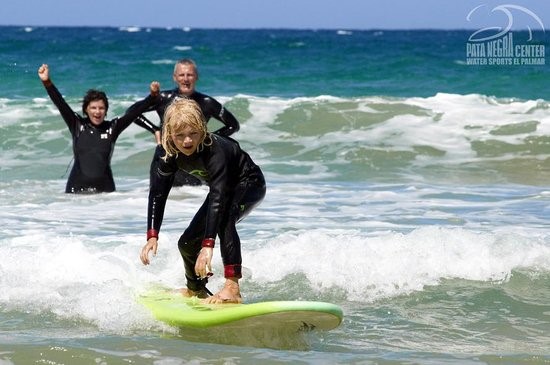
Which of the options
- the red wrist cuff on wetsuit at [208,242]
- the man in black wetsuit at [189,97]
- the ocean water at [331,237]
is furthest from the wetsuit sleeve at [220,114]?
the red wrist cuff on wetsuit at [208,242]

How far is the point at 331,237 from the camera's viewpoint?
8.02 m

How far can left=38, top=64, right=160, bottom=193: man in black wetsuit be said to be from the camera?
9.72m

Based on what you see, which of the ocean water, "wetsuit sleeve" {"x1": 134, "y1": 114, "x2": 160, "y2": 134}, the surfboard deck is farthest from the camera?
"wetsuit sleeve" {"x1": 134, "y1": 114, "x2": 160, "y2": 134}

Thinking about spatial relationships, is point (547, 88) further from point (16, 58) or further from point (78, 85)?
point (16, 58)

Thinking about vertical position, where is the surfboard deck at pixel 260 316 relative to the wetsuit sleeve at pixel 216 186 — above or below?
below

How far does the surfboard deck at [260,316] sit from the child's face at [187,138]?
86 centimetres

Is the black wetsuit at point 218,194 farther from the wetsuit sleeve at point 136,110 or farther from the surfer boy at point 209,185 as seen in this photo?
the wetsuit sleeve at point 136,110

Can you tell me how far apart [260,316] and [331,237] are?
2.85 m

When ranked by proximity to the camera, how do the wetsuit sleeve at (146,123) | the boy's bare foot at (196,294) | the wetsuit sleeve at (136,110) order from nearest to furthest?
the boy's bare foot at (196,294) < the wetsuit sleeve at (136,110) < the wetsuit sleeve at (146,123)

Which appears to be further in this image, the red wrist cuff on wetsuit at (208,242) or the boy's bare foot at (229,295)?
the boy's bare foot at (229,295)

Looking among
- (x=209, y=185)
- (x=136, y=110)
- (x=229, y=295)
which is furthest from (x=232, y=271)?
(x=136, y=110)

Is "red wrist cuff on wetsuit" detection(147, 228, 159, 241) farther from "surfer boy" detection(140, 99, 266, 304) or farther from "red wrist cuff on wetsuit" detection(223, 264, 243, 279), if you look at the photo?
"red wrist cuff on wetsuit" detection(223, 264, 243, 279)

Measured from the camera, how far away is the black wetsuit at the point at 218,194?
17.6 feet

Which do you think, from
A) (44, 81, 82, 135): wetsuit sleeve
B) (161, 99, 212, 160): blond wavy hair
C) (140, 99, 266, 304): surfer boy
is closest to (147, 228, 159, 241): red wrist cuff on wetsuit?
(140, 99, 266, 304): surfer boy
